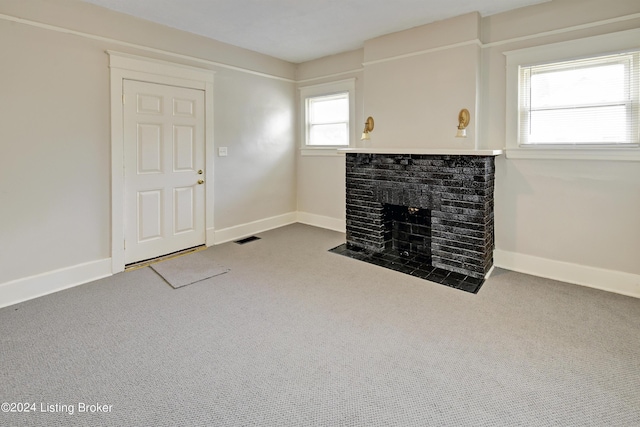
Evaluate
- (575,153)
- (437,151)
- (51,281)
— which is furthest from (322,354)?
(575,153)

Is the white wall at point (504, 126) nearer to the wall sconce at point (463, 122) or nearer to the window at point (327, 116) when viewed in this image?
the wall sconce at point (463, 122)

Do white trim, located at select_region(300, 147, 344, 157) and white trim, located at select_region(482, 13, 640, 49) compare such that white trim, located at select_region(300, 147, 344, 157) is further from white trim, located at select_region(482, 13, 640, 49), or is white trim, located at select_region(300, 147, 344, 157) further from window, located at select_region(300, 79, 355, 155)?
white trim, located at select_region(482, 13, 640, 49)

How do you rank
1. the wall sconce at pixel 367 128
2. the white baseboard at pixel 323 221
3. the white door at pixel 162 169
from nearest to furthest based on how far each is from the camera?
the white door at pixel 162 169, the wall sconce at pixel 367 128, the white baseboard at pixel 323 221

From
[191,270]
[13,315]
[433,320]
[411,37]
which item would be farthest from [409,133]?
[13,315]

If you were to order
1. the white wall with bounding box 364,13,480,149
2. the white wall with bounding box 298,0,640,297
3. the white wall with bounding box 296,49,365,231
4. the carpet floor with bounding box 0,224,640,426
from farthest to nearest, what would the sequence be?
the white wall with bounding box 296,49,365,231 < the white wall with bounding box 364,13,480,149 < the white wall with bounding box 298,0,640,297 < the carpet floor with bounding box 0,224,640,426

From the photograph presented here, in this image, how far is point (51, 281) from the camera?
3.21 m

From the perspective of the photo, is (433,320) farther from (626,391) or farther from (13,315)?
(13,315)

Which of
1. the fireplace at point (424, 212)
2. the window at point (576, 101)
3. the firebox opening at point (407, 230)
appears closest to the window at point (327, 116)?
the fireplace at point (424, 212)

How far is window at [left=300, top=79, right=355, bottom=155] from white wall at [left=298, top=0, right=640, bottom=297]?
70 centimetres

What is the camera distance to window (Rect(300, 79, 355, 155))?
507cm

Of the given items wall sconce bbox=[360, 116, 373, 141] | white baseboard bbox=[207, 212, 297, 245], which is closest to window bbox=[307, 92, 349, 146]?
wall sconce bbox=[360, 116, 373, 141]

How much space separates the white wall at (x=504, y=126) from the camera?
3.09m

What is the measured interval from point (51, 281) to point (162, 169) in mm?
1571

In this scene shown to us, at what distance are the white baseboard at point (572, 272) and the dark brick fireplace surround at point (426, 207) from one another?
244mm
